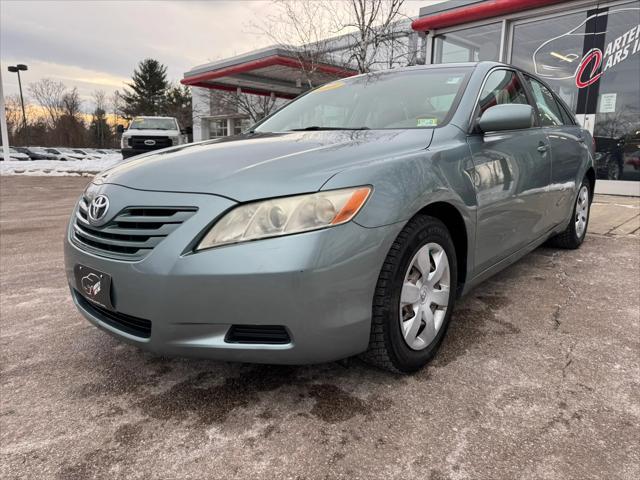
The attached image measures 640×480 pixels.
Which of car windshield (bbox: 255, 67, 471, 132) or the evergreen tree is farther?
the evergreen tree

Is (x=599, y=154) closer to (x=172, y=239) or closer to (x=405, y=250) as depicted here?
(x=405, y=250)

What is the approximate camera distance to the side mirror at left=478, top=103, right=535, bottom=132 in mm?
2367

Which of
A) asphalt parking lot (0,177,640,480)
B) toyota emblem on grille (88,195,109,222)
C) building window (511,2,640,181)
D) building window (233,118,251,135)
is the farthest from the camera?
building window (233,118,251,135)

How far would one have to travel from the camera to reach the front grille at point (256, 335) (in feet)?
5.49

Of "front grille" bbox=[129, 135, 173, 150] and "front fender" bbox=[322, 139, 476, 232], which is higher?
"front grille" bbox=[129, 135, 173, 150]

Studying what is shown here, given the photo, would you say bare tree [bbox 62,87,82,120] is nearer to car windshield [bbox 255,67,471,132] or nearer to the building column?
the building column

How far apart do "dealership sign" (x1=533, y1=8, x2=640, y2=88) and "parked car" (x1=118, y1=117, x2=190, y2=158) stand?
1120 cm

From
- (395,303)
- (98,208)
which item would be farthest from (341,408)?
(98,208)

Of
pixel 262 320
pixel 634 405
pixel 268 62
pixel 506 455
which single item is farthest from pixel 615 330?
pixel 268 62

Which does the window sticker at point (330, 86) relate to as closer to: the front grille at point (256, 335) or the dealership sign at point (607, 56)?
the front grille at point (256, 335)

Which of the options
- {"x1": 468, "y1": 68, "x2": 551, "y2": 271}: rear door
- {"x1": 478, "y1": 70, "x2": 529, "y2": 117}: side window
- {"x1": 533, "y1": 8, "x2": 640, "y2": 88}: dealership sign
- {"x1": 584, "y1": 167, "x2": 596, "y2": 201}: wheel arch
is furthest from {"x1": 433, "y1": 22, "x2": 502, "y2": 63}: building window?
{"x1": 468, "y1": 68, "x2": 551, "y2": 271}: rear door

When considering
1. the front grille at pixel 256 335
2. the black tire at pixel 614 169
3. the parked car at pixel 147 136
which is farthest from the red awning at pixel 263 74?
the front grille at pixel 256 335

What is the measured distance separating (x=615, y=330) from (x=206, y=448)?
2200 millimetres

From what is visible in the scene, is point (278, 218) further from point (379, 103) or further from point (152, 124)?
point (152, 124)
